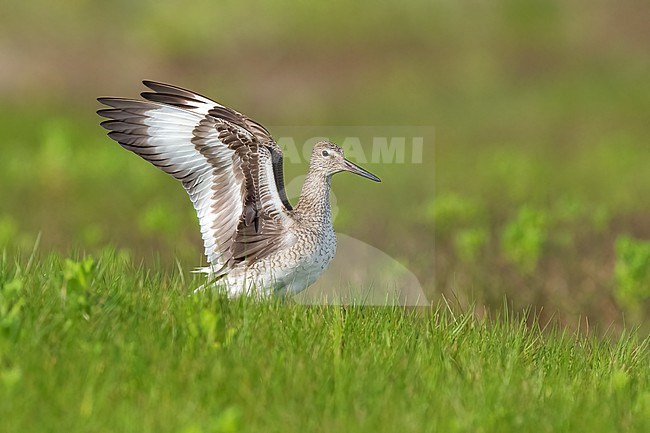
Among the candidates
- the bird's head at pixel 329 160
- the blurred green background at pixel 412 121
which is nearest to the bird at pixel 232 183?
the bird's head at pixel 329 160

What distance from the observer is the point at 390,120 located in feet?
68.9

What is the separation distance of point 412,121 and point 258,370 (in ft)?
51.1

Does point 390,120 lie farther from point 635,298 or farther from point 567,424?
point 567,424

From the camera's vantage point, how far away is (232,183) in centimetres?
772

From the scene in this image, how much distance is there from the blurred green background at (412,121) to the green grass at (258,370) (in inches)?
34.9

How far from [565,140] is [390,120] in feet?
10.4

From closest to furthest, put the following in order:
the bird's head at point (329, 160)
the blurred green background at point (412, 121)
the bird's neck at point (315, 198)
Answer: the bird's neck at point (315, 198), the bird's head at point (329, 160), the blurred green background at point (412, 121)

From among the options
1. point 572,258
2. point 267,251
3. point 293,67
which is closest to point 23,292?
point 267,251

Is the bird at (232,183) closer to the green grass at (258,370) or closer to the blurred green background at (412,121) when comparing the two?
the green grass at (258,370)

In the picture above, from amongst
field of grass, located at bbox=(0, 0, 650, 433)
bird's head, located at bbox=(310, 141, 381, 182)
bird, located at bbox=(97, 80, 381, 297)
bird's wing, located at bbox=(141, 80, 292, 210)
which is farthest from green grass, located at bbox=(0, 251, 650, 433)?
bird's head, located at bbox=(310, 141, 381, 182)

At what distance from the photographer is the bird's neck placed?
775 cm

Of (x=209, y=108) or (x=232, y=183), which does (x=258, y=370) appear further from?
(x=209, y=108)

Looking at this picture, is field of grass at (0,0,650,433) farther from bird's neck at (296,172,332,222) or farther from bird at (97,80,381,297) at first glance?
bird's neck at (296,172,332,222)

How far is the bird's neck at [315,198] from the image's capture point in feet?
25.4
